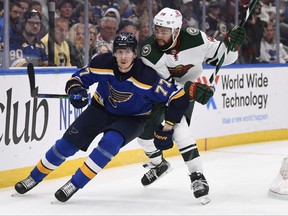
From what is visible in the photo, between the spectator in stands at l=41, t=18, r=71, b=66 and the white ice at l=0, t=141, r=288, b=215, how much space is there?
0.89 metres

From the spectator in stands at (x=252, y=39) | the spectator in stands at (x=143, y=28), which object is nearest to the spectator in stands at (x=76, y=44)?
the spectator in stands at (x=143, y=28)

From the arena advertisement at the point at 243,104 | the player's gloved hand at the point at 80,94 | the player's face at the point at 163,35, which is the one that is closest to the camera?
the player's gloved hand at the point at 80,94

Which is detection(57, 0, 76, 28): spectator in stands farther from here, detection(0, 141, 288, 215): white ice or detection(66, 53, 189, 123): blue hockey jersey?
detection(66, 53, 189, 123): blue hockey jersey

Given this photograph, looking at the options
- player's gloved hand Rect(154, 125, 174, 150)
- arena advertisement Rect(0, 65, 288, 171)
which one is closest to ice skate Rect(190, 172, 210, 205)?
player's gloved hand Rect(154, 125, 174, 150)

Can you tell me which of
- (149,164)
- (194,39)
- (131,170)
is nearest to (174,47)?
(194,39)

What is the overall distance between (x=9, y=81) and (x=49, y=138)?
541 millimetres

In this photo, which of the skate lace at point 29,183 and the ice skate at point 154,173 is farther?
the ice skate at point 154,173

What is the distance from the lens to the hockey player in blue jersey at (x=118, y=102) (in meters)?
3.85

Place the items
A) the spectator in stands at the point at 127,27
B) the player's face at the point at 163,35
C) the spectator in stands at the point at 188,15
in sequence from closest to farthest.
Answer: the player's face at the point at 163,35 < the spectator in stands at the point at 127,27 < the spectator in stands at the point at 188,15

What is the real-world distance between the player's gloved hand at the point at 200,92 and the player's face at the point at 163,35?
0.94 ft

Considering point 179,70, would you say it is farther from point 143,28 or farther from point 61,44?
point 143,28

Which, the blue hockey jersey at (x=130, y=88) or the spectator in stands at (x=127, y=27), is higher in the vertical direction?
the spectator in stands at (x=127, y=27)

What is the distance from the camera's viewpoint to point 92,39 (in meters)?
5.88

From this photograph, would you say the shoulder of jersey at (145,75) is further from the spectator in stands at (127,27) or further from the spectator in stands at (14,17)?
the spectator in stands at (127,27)
